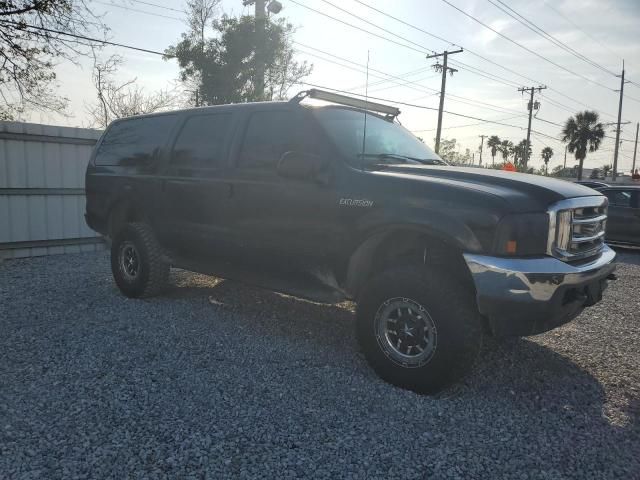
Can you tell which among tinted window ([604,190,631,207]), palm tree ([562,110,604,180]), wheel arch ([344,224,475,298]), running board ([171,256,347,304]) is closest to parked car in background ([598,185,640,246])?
tinted window ([604,190,631,207])

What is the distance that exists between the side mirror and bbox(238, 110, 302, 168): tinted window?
37 centimetres

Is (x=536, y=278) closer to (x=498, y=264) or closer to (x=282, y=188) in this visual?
(x=498, y=264)

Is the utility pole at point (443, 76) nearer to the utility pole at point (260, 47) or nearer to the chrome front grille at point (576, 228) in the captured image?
the utility pole at point (260, 47)

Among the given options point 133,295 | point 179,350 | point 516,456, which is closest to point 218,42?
point 133,295

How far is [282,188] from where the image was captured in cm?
387

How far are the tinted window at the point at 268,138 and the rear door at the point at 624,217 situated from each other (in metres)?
9.56

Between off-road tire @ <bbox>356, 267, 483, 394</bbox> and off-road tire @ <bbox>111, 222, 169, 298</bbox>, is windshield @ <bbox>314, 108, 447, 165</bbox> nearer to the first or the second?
off-road tire @ <bbox>356, 267, 483, 394</bbox>

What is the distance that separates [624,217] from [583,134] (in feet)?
135

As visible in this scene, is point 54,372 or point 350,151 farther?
point 350,151

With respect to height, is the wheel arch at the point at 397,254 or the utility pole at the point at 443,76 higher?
the utility pole at the point at 443,76

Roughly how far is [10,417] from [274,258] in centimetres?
208

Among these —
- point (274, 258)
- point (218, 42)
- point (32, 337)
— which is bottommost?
point (32, 337)

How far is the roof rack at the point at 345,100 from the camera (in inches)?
160

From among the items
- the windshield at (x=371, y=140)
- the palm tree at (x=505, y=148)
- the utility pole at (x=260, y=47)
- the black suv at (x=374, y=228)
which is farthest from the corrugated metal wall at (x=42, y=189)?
the palm tree at (x=505, y=148)
